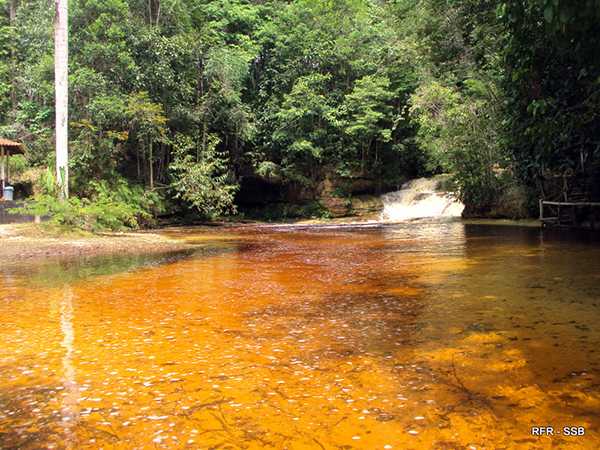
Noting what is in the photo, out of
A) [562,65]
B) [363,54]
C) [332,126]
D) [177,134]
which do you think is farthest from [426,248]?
[363,54]

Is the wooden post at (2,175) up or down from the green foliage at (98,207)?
up

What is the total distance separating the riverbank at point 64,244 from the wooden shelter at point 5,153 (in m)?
5.90

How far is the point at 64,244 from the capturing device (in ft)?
40.0

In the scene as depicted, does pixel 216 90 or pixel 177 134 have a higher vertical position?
pixel 216 90

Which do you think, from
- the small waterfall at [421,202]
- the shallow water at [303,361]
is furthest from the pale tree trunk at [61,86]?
the small waterfall at [421,202]

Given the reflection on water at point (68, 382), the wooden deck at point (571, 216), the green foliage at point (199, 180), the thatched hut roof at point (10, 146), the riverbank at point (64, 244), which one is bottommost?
the reflection on water at point (68, 382)

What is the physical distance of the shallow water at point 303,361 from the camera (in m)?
2.46

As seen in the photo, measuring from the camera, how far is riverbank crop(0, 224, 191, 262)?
1091cm

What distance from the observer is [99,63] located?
2175cm

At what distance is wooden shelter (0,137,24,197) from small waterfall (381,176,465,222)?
16.7 m

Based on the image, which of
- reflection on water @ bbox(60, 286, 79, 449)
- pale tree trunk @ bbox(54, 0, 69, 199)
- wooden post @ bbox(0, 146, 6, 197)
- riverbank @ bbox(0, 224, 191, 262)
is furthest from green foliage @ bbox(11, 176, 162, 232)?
reflection on water @ bbox(60, 286, 79, 449)

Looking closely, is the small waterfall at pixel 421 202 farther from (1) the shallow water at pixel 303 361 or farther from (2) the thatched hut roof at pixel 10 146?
(1) the shallow water at pixel 303 361

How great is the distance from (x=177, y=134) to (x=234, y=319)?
19.6 m

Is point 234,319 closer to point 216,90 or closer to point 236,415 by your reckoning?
point 236,415
